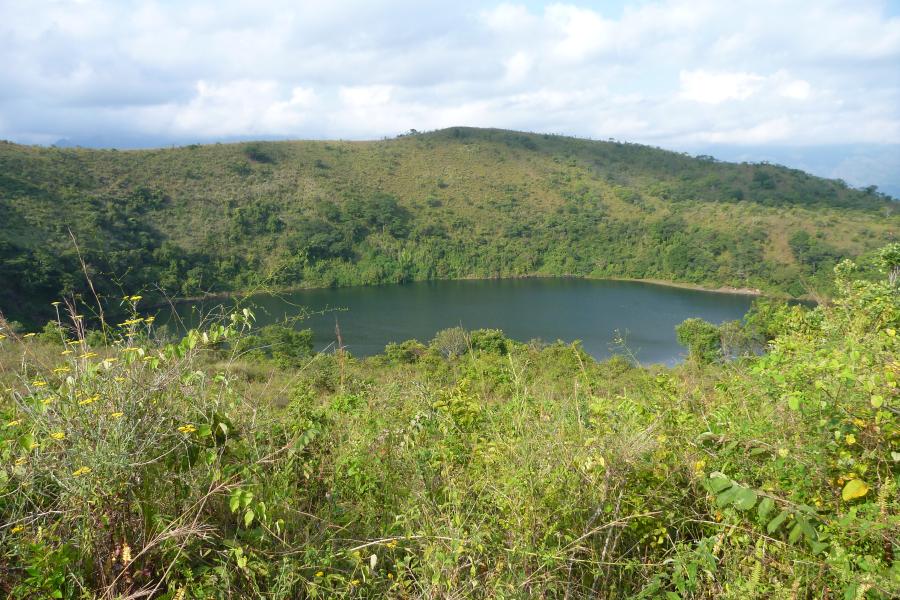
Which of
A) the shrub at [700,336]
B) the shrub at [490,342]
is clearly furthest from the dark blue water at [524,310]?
the shrub at [490,342]

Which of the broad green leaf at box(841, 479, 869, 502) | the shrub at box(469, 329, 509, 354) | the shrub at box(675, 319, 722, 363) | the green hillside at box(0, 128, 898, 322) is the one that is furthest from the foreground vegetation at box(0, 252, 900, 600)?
the green hillside at box(0, 128, 898, 322)

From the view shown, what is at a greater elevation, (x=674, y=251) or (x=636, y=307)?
(x=674, y=251)

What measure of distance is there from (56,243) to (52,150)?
1562cm

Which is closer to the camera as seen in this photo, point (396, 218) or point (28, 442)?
point (28, 442)

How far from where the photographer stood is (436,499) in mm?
Answer: 1714

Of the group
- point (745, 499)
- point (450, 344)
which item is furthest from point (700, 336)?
point (745, 499)

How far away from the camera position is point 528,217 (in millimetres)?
49281

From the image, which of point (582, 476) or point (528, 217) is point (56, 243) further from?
point (528, 217)

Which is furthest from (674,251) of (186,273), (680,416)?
(680,416)

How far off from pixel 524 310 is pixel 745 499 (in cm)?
3150

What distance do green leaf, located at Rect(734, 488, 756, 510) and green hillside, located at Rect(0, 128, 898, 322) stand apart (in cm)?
2530

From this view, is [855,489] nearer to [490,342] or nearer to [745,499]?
[745,499]

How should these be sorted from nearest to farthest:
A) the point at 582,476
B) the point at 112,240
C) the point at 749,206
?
the point at 582,476
the point at 112,240
the point at 749,206

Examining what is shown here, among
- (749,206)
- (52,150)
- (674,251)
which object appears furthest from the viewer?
(749,206)
